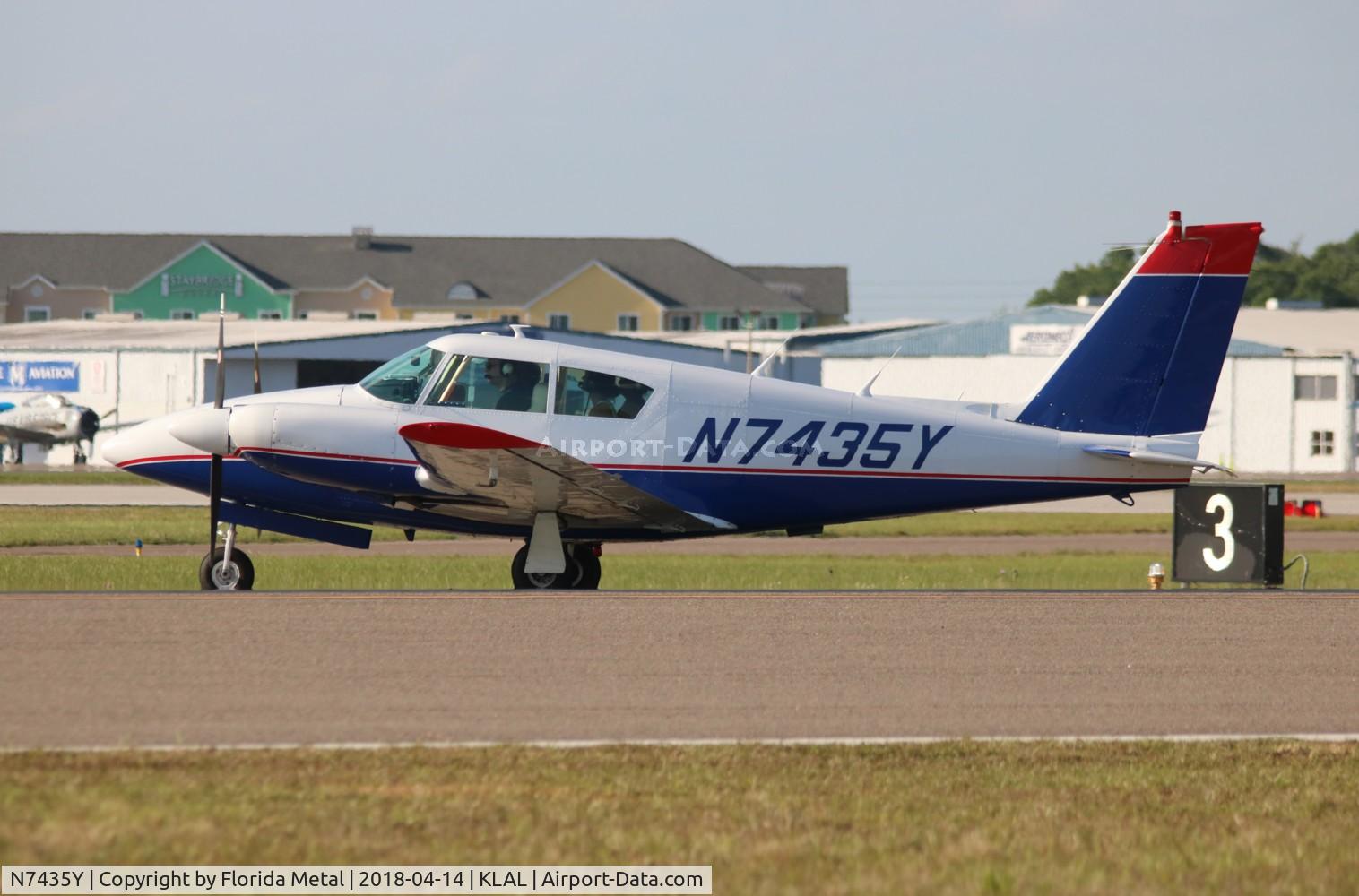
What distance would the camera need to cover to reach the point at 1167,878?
21.3 ft

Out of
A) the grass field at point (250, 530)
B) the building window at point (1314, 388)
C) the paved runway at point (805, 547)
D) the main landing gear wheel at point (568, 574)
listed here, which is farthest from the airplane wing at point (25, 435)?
the building window at point (1314, 388)

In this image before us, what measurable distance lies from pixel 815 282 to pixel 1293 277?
1409 inches

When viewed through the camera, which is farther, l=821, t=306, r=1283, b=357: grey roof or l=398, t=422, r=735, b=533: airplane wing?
l=821, t=306, r=1283, b=357: grey roof

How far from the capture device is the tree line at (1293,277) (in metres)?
115

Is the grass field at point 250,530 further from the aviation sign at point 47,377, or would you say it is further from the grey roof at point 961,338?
the grey roof at point 961,338

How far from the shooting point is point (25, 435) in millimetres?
50500

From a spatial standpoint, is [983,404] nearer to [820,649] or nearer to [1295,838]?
[820,649]

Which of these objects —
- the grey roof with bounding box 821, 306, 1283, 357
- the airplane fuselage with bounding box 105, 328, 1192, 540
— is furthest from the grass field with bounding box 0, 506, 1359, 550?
the grey roof with bounding box 821, 306, 1283, 357

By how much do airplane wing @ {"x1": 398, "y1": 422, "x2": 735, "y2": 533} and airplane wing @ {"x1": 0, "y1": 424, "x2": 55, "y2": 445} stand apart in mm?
39004

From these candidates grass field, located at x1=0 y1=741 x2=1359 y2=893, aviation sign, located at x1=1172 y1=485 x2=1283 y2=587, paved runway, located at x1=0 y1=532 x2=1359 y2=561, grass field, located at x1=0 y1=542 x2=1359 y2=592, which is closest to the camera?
grass field, located at x1=0 y1=741 x2=1359 y2=893

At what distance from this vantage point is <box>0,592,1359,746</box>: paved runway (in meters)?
9.34

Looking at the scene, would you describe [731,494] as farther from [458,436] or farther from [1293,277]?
[1293,277]

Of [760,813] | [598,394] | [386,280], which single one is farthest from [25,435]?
[386,280]

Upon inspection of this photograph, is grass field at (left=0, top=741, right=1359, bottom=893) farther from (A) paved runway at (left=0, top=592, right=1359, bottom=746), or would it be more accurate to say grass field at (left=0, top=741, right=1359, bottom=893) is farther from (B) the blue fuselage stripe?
(B) the blue fuselage stripe
